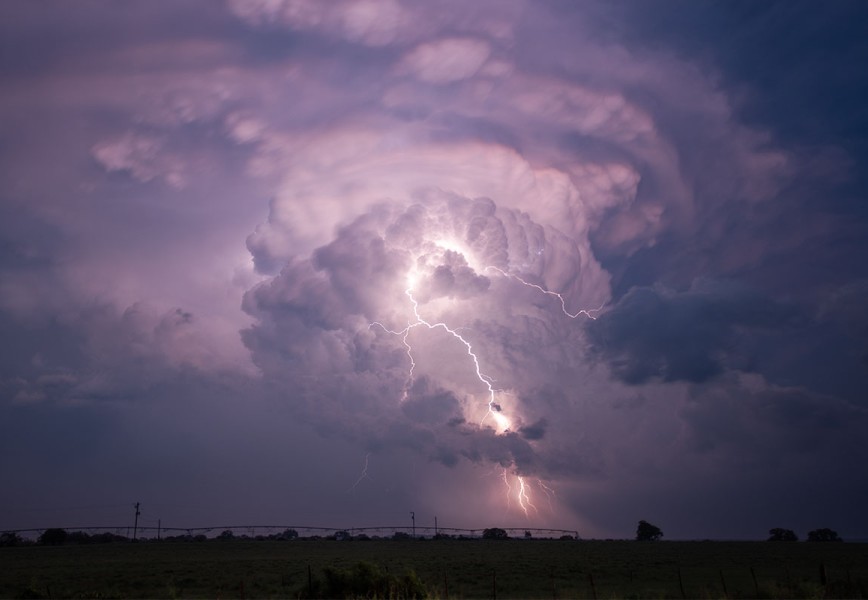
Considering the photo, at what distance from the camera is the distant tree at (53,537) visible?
127938mm

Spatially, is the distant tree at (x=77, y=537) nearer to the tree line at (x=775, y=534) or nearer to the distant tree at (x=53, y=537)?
the distant tree at (x=53, y=537)

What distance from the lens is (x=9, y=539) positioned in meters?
118

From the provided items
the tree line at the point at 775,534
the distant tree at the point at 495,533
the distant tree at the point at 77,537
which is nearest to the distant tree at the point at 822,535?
the tree line at the point at 775,534

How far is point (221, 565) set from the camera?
51.6 meters

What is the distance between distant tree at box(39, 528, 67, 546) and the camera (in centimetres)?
12794

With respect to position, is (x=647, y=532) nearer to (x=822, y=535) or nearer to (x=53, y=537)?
A: (x=822, y=535)

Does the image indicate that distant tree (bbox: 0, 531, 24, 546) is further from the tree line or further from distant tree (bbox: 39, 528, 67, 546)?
the tree line

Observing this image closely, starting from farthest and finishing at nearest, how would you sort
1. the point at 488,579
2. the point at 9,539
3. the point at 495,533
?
the point at 495,533
the point at 9,539
the point at 488,579

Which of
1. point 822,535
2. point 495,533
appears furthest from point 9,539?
point 822,535

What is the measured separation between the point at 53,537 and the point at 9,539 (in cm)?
1164

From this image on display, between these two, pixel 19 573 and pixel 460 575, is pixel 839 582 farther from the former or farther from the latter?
pixel 19 573

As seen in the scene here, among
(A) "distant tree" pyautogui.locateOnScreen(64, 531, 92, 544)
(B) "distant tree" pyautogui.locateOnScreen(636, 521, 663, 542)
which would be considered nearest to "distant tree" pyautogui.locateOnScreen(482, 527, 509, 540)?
(B) "distant tree" pyautogui.locateOnScreen(636, 521, 663, 542)

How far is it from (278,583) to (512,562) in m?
22.9

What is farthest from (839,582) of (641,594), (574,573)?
(574,573)
